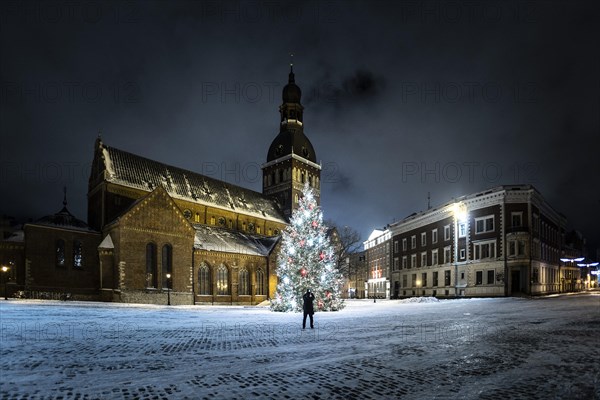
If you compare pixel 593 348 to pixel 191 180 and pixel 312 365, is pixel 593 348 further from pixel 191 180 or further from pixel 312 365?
pixel 191 180

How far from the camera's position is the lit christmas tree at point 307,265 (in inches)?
1106

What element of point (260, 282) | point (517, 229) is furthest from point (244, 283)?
point (517, 229)

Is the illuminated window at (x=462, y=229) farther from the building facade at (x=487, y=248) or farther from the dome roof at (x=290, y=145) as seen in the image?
the dome roof at (x=290, y=145)

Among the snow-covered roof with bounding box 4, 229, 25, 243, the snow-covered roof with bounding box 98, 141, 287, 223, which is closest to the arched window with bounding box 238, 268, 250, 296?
the snow-covered roof with bounding box 98, 141, 287, 223

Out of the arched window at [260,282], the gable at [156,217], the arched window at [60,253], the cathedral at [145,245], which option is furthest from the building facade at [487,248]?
the arched window at [60,253]

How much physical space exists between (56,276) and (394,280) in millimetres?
42896

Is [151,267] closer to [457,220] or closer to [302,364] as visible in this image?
[457,220]

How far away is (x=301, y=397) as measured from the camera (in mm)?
6664

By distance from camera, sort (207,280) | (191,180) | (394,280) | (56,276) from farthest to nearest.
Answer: (394,280) → (191,180) → (207,280) → (56,276)

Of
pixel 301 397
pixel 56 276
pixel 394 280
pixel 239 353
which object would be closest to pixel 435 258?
pixel 394 280

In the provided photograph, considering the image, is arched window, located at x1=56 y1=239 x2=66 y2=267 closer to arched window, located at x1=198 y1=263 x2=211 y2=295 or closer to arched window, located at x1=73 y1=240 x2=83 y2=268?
arched window, located at x1=73 y1=240 x2=83 y2=268

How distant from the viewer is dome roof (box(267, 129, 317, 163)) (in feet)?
220

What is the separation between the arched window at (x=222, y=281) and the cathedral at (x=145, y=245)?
0.11m

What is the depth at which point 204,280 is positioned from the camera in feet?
144
